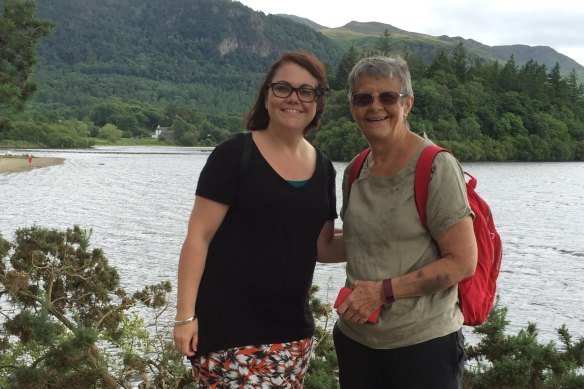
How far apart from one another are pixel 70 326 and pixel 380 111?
8.81ft

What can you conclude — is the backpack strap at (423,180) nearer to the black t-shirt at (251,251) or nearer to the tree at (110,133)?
the black t-shirt at (251,251)

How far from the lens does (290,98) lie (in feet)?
7.89

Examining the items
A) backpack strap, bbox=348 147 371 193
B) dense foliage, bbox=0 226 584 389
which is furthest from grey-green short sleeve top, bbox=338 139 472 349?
dense foliage, bbox=0 226 584 389

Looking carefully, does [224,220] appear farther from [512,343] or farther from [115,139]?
[115,139]

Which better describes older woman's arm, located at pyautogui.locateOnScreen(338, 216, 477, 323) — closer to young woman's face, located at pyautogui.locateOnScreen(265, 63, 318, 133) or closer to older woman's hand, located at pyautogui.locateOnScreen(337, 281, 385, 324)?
older woman's hand, located at pyautogui.locateOnScreen(337, 281, 385, 324)

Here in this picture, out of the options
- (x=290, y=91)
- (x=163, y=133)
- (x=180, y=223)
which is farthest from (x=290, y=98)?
(x=163, y=133)

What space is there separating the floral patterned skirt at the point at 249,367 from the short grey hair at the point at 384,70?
939 mm

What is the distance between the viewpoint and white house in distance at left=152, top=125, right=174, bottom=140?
128875 mm

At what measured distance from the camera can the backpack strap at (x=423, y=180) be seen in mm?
2170

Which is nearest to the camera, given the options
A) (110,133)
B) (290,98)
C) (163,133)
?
(290,98)

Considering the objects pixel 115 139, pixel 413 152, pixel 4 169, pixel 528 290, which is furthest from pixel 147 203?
pixel 115 139

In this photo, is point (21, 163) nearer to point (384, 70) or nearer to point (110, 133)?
point (384, 70)

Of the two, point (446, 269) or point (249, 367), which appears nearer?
point (446, 269)

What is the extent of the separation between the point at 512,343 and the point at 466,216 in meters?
2.01
